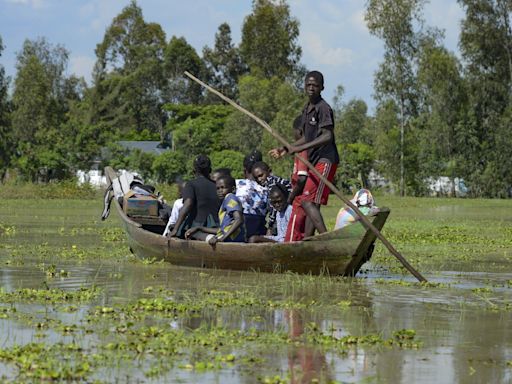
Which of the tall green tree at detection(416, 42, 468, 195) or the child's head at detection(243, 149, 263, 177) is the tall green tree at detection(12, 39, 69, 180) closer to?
the tall green tree at detection(416, 42, 468, 195)

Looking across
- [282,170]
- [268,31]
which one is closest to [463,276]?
[282,170]

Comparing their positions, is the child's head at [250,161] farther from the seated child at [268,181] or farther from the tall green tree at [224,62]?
the tall green tree at [224,62]

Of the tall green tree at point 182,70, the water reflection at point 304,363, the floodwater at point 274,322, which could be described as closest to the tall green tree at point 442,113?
the tall green tree at point 182,70

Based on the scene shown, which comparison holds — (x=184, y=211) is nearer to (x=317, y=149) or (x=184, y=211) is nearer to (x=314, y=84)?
(x=317, y=149)

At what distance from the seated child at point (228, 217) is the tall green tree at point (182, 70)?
59.2 meters

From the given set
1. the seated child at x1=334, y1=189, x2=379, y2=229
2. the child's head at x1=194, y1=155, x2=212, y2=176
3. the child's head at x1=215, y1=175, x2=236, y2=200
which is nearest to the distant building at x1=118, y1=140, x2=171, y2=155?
the child's head at x1=194, y1=155, x2=212, y2=176

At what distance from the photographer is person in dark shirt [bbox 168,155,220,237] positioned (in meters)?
12.5

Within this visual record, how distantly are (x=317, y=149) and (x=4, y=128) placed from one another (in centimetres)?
4206

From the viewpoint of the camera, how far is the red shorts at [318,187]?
36.8 feet

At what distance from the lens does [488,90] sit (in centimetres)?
5075

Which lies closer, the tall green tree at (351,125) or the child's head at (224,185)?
the child's head at (224,185)

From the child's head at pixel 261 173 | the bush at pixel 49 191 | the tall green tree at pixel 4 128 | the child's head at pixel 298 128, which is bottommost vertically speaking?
the child's head at pixel 261 173

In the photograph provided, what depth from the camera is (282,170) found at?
46812 mm

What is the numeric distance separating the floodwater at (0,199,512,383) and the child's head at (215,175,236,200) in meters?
0.95
